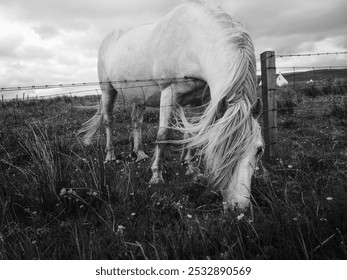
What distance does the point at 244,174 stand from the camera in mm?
2979

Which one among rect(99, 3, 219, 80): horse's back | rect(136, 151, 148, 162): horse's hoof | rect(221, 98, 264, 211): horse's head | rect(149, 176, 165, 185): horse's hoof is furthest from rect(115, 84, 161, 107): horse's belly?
rect(221, 98, 264, 211): horse's head

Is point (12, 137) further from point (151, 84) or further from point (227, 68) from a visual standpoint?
point (227, 68)

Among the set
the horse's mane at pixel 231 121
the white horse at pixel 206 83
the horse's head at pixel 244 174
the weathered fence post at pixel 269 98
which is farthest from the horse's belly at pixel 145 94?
the horse's head at pixel 244 174

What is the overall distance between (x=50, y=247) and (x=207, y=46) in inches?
112

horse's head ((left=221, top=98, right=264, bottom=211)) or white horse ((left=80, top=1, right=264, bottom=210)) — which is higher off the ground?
white horse ((left=80, top=1, right=264, bottom=210))

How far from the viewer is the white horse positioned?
120 inches

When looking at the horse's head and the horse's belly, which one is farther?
the horse's belly

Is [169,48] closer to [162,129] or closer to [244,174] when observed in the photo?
[162,129]

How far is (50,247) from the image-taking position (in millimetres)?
2402

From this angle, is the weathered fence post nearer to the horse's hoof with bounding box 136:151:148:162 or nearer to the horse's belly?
the horse's belly

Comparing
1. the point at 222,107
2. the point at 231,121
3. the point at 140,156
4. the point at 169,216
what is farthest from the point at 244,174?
the point at 140,156

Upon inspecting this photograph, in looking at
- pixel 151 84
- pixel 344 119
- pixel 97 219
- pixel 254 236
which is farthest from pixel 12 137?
pixel 344 119

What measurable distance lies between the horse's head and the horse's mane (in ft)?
0.04

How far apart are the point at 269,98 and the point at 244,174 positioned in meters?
2.29
